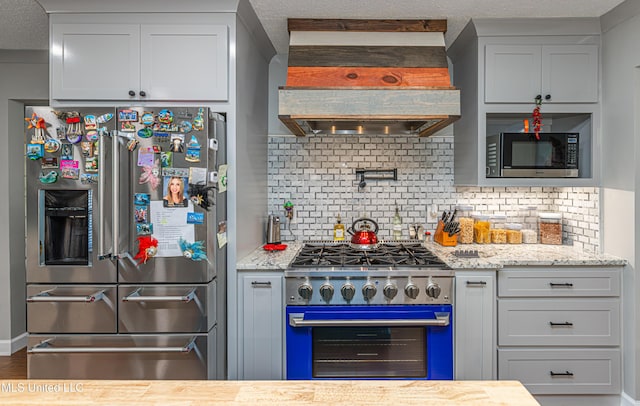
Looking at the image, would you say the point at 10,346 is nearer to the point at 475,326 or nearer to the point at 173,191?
the point at 173,191

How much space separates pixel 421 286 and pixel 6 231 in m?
3.56

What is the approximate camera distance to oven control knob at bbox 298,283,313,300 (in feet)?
7.82

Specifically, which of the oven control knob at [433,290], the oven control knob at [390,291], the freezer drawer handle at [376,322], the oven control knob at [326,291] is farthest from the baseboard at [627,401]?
the oven control knob at [326,291]

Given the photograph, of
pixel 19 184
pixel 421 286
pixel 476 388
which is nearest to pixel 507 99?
pixel 421 286

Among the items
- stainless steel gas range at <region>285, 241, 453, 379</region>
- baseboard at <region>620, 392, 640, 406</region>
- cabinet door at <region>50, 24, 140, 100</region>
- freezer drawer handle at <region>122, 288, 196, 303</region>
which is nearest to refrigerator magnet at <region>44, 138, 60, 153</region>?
cabinet door at <region>50, 24, 140, 100</region>

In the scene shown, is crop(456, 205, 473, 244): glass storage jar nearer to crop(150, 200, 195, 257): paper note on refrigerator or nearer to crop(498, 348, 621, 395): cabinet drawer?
crop(498, 348, 621, 395): cabinet drawer

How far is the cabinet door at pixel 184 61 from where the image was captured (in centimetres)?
242

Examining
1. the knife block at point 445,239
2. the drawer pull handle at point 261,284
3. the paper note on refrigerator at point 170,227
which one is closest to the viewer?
the paper note on refrigerator at point 170,227

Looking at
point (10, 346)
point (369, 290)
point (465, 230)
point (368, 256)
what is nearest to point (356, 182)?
point (368, 256)

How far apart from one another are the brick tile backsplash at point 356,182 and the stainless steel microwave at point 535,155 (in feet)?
1.85

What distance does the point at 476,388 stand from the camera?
3.29ft

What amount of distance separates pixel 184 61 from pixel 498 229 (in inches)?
105

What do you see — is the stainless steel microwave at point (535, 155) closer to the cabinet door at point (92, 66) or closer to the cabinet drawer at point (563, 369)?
the cabinet drawer at point (563, 369)

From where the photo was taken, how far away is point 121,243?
214 centimetres
